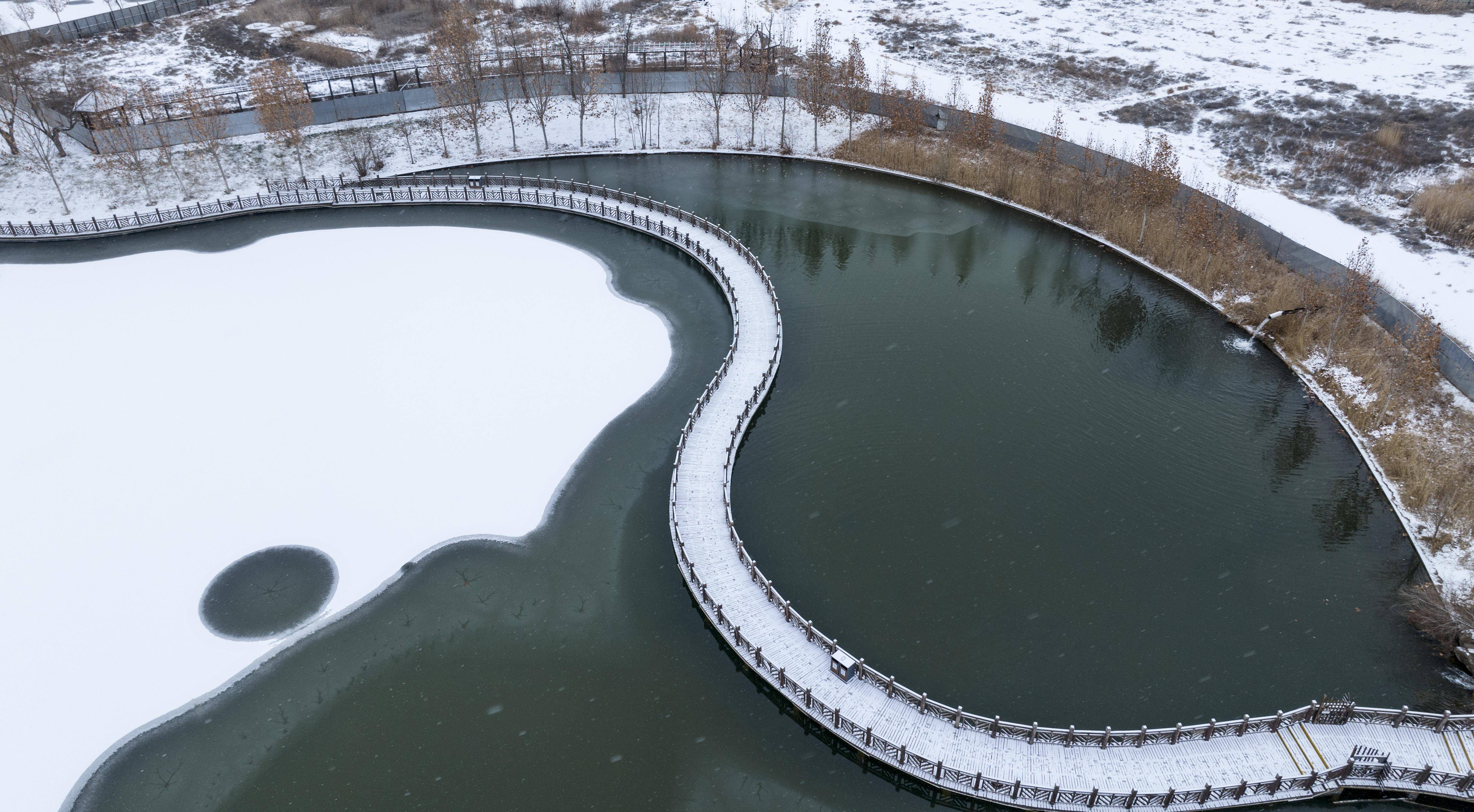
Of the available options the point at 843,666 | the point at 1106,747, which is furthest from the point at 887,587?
the point at 1106,747

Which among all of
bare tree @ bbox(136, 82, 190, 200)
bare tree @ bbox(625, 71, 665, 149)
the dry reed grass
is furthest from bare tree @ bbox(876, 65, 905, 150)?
bare tree @ bbox(136, 82, 190, 200)

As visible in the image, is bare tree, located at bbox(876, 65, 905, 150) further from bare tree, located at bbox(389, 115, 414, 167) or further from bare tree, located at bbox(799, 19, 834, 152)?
bare tree, located at bbox(389, 115, 414, 167)

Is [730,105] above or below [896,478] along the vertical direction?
above

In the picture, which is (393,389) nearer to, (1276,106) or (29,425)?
(29,425)

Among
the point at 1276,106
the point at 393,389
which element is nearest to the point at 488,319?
the point at 393,389

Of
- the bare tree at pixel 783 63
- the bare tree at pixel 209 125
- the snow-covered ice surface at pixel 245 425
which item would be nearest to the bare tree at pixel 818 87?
the bare tree at pixel 783 63

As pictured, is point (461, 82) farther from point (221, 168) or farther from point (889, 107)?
point (889, 107)
